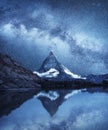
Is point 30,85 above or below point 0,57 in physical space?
below

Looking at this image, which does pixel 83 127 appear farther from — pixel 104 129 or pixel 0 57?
pixel 0 57

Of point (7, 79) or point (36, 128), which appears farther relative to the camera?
point (7, 79)

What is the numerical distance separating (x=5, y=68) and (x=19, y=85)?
15.7m

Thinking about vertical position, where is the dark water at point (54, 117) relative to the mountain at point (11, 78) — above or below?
below

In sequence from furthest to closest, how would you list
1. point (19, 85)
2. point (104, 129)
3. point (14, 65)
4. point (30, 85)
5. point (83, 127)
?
point (14, 65) → point (30, 85) → point (19, 85) → point (83, 127) → point (104, 129)

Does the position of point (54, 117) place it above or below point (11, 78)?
below

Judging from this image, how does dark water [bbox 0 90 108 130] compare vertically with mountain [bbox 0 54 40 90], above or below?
below

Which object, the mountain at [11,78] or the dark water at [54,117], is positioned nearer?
the dark water at [54,117]

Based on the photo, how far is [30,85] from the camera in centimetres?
9981

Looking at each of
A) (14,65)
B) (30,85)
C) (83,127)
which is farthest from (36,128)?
(14,65)

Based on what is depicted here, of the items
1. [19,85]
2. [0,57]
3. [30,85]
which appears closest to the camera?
[19,85]

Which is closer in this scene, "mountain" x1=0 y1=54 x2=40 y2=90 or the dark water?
the dark water

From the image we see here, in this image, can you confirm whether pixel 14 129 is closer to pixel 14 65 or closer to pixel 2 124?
pixel 2 124

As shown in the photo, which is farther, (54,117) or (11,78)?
(11,78)
